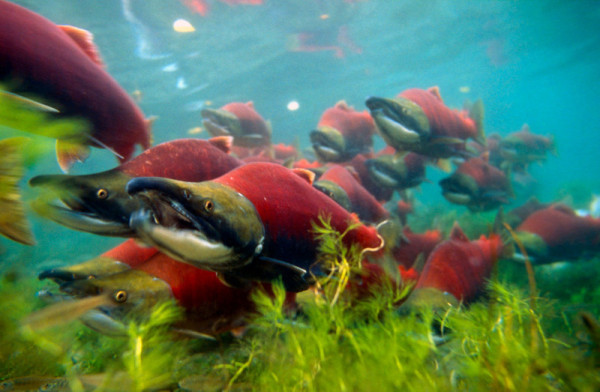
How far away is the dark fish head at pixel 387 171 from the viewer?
5531 mm

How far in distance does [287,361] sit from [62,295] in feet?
4.72

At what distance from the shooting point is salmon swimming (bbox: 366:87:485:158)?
4.72 meters

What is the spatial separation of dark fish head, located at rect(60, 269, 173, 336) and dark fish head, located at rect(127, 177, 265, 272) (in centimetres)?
52

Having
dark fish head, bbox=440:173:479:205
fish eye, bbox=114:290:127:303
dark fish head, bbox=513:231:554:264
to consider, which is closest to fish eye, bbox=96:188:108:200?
fish eye, bbox=114:290:127:303

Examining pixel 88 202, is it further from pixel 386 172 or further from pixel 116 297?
pixel 386 172

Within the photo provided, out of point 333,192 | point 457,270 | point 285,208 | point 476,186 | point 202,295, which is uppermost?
point 285,208

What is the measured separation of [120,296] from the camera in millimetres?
1777

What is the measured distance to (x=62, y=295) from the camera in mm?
1818

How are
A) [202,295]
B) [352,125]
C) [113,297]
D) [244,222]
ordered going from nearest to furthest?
[244,222] → [113,297] → [202,295] → [352,125]

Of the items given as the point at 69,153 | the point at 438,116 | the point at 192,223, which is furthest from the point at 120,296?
the point at 438,116

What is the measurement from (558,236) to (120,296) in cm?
769

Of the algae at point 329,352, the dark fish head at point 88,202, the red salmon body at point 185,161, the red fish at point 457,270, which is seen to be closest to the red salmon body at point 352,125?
the red fish at point 457,270

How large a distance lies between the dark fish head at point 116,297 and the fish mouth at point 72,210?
13.0 inches

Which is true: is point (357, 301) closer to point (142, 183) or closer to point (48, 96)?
point (142, 183)
